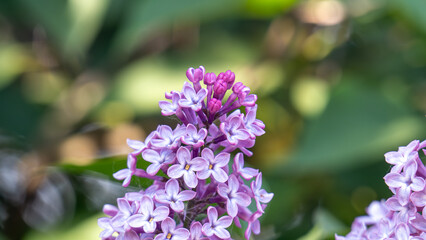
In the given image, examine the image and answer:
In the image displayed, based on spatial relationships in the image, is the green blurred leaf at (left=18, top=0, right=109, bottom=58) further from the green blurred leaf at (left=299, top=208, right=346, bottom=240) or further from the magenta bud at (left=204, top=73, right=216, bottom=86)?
the magenta bud at (left=204, top=73, right=216, bottom=86)

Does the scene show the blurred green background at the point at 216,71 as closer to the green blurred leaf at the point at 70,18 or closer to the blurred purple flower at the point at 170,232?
the green blurred leaf at the point at 70,18

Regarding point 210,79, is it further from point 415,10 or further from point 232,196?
point 415,10

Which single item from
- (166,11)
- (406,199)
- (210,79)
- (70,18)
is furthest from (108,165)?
(70,18)

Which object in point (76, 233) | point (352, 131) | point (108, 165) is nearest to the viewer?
point (108, 165)

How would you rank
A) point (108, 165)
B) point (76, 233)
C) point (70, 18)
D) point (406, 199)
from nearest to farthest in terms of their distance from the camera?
point (406, 199), point (108, 165), point (76, 233), point (70, 18)

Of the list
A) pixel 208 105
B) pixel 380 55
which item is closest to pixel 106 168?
pixel 208 105

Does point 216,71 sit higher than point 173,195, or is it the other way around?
point 216,71

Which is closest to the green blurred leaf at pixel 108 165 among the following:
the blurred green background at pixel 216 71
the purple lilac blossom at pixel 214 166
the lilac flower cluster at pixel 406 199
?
the purple lilac blossom at pixel 214 166

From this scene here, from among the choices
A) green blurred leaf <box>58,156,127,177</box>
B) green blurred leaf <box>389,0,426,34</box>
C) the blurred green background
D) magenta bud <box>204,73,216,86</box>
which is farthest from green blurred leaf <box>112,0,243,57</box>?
magenta bud <box>204,73,216,86</box>
